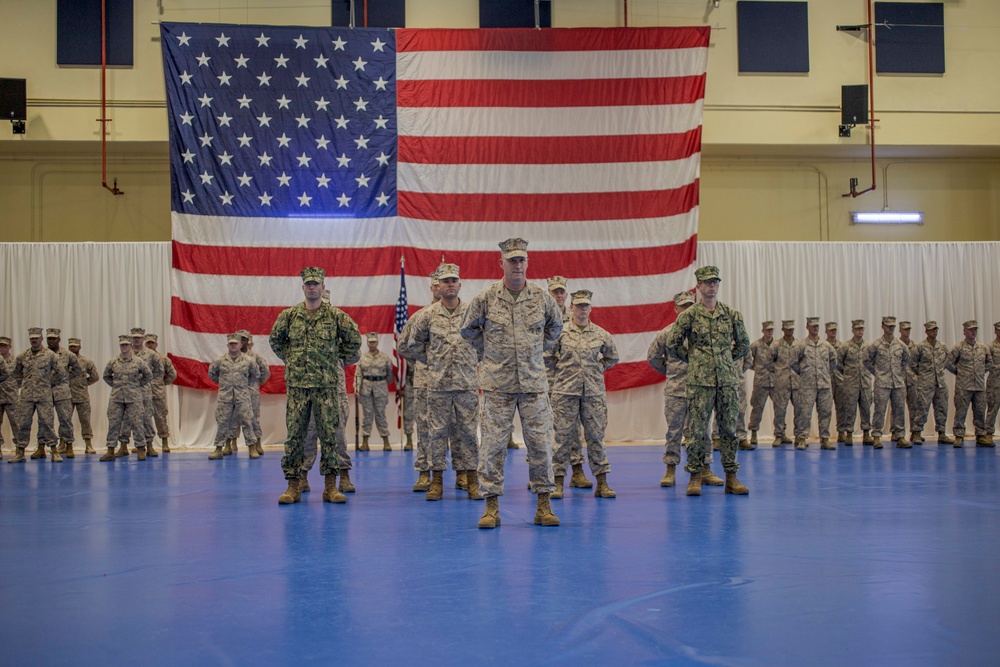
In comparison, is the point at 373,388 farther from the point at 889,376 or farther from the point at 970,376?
the point at 970,376

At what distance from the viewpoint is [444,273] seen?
8.01 metres

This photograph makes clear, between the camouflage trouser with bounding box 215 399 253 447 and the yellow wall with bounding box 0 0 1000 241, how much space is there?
4.47m

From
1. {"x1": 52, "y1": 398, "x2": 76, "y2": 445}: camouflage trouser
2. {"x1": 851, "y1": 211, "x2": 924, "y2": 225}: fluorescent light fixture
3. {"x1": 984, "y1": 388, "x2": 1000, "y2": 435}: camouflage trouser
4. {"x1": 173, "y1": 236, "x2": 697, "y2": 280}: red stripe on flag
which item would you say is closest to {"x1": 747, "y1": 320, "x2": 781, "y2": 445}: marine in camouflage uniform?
{"x1": 173, "y1": 236, "x2": 697, "y2": 280}: red stripe on flag

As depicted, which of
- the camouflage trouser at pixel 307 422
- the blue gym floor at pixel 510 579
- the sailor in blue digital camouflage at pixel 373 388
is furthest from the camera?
the sailor in blue digital camouflage at pixel 373 388

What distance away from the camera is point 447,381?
8.28 metres

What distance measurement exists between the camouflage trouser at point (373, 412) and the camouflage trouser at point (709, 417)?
8243 millimetres

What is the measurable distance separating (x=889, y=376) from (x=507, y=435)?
1024cm

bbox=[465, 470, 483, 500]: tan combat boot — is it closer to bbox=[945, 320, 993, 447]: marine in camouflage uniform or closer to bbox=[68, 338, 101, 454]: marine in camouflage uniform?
bbox=[68, 338, 101, 454]: marine in camouflage uniform

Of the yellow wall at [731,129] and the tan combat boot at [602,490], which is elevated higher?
the yellow wall at [731,129]

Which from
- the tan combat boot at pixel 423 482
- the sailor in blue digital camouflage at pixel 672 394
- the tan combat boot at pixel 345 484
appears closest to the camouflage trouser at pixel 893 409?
the sailor in blue digital camouflage at pixel 672 394

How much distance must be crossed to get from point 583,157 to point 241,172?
18.6 ft

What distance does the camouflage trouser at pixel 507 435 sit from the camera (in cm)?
651

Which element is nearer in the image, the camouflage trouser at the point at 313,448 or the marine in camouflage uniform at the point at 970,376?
the camouflage trouser at the point at 313,448

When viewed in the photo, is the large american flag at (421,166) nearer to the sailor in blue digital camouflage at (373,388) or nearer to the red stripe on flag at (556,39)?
the red stripe on flag at (556,39)
